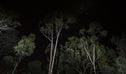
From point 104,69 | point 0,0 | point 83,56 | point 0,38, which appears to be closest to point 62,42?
point 83,56

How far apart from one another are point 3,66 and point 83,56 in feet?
25.6

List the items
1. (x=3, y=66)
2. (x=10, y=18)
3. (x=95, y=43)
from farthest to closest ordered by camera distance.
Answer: (x=3, y=66), (x=95, y=43), (x=10, y=18)

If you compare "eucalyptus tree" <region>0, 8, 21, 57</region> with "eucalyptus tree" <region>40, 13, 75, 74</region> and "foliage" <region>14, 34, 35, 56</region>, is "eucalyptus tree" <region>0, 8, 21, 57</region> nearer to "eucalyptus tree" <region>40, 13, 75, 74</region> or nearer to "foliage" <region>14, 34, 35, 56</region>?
"foliage" <region>14, 34, 35, 56</region>

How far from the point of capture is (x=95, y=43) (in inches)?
683

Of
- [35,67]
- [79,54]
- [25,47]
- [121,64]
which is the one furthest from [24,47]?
[121,64]

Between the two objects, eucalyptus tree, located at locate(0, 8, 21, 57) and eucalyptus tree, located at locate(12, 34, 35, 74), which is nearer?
eucalyptus tree, located at locate(0, 8, 21, 57)

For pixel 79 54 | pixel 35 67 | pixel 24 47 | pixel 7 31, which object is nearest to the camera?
pixel 7 31

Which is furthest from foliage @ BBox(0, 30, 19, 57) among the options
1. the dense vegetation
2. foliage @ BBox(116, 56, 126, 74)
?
foliage @ BBox(116, 56, 126, 74)

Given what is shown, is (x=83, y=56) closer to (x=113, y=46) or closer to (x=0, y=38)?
(x=113, y=46)

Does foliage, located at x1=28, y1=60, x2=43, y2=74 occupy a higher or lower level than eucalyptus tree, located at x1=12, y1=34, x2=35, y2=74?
lower

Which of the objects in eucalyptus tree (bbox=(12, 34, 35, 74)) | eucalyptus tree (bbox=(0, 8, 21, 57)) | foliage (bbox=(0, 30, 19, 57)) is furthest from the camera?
eucalyptus tree (bbox=(12, 34, 35, 74))

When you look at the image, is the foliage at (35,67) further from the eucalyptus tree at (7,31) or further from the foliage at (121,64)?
the foliage at (121,64)

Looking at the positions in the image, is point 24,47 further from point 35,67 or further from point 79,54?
point 79,54

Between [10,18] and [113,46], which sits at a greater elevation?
[10,18]
